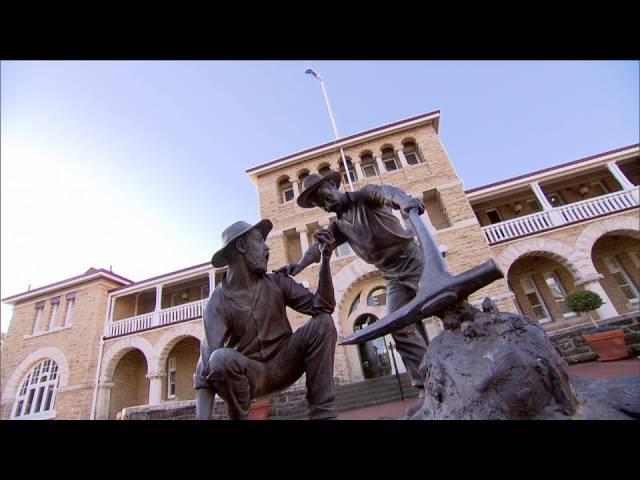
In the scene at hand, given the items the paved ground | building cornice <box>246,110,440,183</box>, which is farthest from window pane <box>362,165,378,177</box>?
the paved ground

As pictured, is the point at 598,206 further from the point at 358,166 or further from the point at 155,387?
the point at 155,387

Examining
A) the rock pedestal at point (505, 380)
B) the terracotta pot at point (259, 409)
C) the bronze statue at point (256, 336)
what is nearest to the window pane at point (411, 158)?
the terracotta pot at point (259, 409)

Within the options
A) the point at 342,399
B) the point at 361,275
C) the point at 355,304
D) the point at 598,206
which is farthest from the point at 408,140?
the point at 342,399

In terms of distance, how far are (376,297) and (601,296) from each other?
7091 mm

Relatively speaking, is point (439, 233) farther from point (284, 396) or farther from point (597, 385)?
point (597, 385)

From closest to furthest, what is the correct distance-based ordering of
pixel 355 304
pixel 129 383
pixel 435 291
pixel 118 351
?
pixel 435 291
pixel 355 304
pixel 118 351
pixel 129 383

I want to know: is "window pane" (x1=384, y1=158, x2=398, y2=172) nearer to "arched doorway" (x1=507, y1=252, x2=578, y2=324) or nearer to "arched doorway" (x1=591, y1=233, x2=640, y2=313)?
"arched doorway" (x1=507, y1=252, x2=578, y2=324)

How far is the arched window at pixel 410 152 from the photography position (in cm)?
1434

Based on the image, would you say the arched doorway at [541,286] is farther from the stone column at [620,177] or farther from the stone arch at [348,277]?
the stone arch at [348,277]

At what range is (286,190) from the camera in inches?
600

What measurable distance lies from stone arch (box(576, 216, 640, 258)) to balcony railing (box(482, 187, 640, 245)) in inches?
13.8

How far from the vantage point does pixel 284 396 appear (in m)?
9.16

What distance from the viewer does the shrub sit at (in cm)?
913
